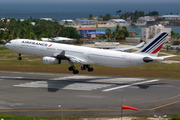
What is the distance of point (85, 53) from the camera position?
66.2 meters

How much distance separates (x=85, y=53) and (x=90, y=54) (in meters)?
1.34

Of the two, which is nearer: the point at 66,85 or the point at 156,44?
the point at 156,44

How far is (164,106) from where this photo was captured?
1901 inches

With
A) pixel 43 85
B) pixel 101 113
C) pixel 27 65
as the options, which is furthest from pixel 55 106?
pixel 27 65

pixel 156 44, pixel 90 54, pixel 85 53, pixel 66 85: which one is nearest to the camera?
pixel 156 44

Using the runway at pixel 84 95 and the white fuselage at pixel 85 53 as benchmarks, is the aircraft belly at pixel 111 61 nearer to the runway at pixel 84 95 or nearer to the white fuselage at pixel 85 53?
the white fuselage at pixel 85 53

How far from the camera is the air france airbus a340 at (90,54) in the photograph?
60.7 m

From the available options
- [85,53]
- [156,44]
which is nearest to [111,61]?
[85,53]

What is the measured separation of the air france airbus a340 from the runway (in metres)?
5.23

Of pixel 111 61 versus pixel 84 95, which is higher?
pixel 111 61

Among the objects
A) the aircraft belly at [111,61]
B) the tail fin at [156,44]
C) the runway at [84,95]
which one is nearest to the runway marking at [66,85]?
the runway at [84,95]

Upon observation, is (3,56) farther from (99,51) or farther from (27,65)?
(99,51)

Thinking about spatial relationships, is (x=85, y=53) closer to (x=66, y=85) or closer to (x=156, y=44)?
(x=66, y=85)

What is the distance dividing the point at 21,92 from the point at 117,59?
21502 millimetres
